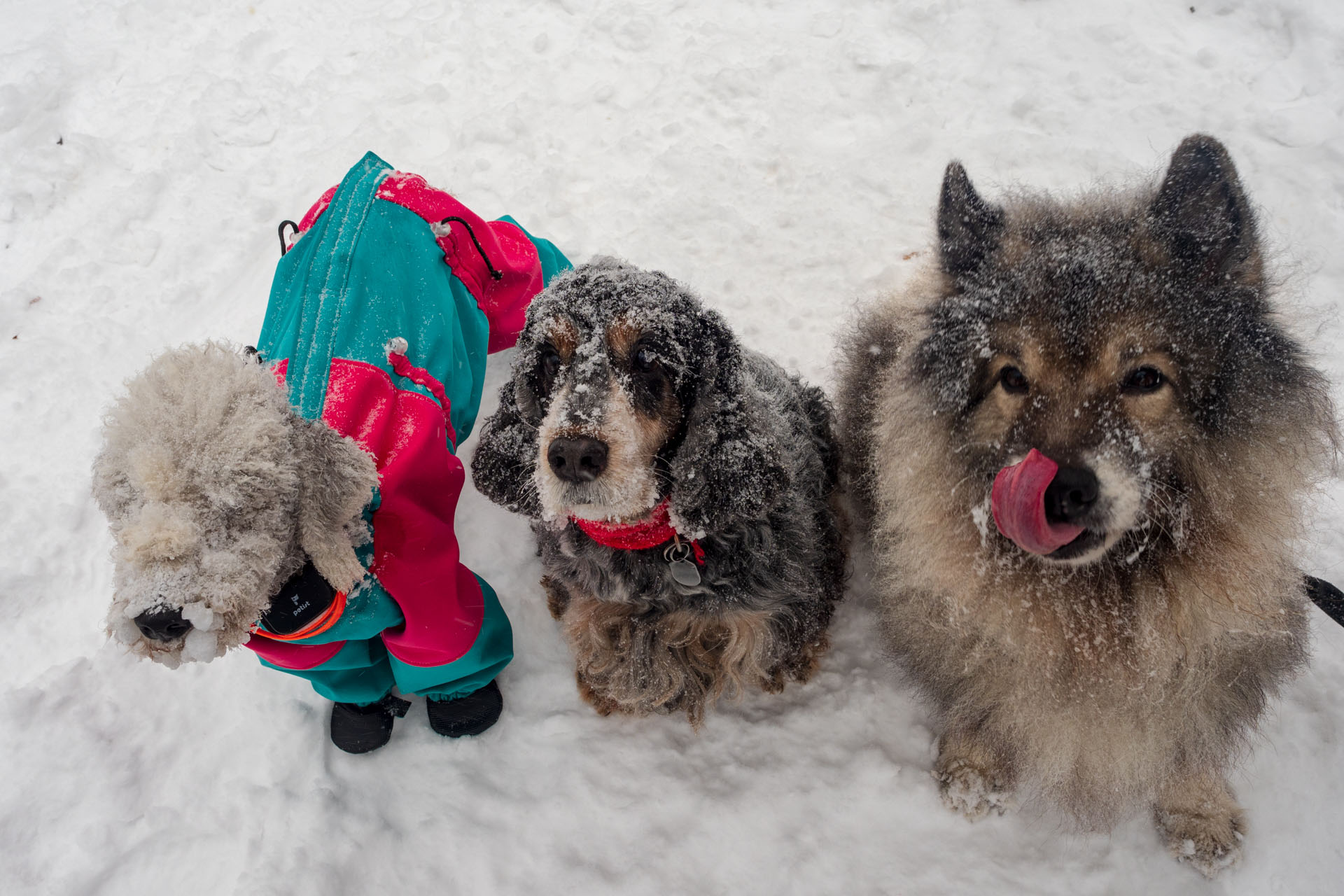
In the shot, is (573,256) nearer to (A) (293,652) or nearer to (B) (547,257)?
(B) (547,257)

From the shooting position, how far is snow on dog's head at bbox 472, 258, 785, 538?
6.51 feet

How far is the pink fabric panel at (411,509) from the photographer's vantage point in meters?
2.49

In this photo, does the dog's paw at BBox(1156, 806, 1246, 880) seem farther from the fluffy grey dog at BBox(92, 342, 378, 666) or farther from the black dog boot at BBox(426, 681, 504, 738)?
the fluffy grey dog at BBox(92, 342, 378, 666)

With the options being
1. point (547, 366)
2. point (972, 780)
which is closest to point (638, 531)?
point (547, 366)

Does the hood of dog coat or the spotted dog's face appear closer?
the spotted dog's face

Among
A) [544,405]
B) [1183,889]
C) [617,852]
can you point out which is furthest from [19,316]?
[1183,889]

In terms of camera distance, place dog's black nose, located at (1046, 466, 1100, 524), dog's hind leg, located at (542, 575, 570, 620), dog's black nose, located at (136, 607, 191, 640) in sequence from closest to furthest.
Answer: dog's black nose, located at (1046, 466, 1100, 524), dog's black nose, located at (136, 607, 191, 640), dog's hind leg, located at (542, 575, 570, 620)

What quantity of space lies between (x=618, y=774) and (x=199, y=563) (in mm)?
1806

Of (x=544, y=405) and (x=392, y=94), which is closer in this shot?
(x=544, y=405)

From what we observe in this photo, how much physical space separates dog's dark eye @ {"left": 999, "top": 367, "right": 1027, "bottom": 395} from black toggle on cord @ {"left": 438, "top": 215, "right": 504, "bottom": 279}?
242 cm

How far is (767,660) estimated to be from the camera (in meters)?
2.87

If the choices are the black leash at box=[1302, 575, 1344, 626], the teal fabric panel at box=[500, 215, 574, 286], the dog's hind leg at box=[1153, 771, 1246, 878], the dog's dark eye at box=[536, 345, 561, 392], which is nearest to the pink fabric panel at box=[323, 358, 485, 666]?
the dog's dark eye at box=[536, 345, 561, 392]

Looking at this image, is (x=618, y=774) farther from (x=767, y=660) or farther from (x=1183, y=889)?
(x=1183, y=889)

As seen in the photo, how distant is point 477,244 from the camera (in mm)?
3324
